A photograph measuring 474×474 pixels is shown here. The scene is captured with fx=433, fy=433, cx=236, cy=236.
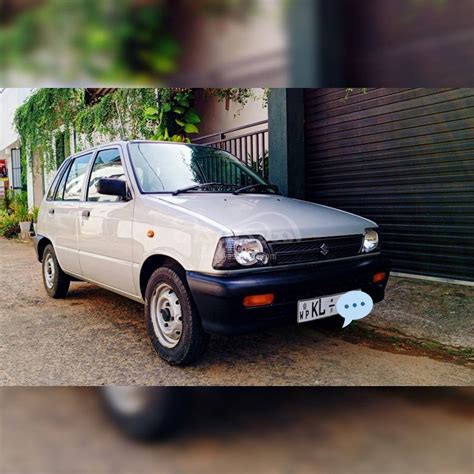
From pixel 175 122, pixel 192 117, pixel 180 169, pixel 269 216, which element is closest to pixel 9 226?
pixel 175 122

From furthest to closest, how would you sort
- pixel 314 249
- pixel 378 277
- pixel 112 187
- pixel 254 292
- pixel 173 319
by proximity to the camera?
pixel 112 187 → pixel 378 277 → pixel 173 319 → pixel 314 249 → pixel 254 292

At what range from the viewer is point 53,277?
4.50 m

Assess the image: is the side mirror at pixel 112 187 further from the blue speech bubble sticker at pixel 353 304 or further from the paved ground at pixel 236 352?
the blue speech bubble sticker at pixel 353 304

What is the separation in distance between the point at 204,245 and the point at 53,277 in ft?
8.73

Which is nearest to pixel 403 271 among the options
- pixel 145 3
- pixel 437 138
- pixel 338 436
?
pixel 437 138

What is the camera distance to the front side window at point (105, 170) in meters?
3.35

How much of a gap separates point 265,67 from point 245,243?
1.56 meters

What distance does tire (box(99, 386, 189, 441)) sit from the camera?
1779 mm

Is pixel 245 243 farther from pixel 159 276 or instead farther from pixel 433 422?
pixel 433 422

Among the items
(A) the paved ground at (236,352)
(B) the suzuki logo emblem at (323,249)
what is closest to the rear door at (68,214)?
(A) the paved ground at (236,352)

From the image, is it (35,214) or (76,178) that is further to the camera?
(35,214)

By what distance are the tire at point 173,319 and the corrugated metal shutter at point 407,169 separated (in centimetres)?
230

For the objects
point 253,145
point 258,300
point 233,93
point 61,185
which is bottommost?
point 258,300

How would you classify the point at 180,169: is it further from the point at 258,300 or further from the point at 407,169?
the point at 407,169
